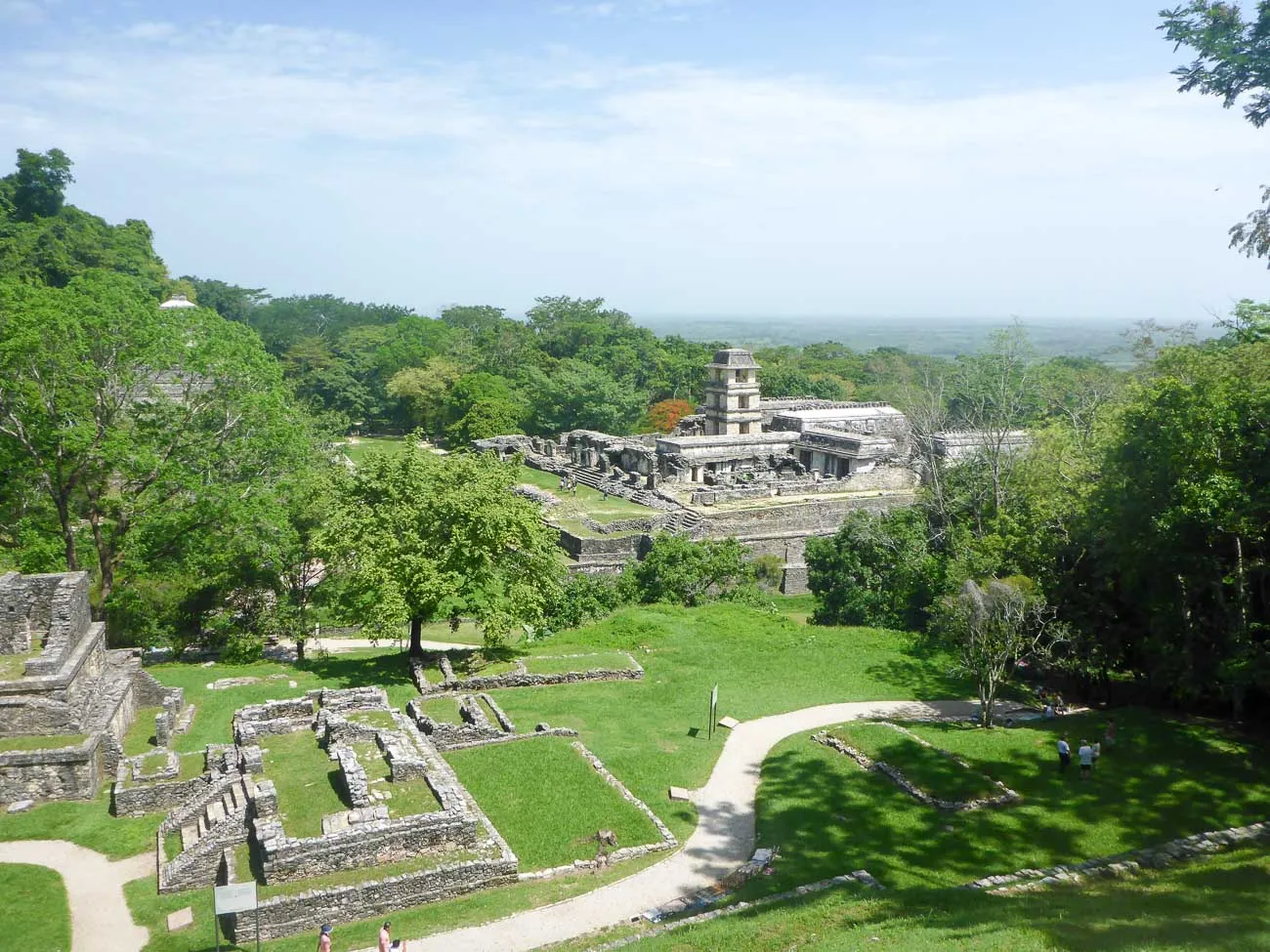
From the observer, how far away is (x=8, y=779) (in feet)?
50.2

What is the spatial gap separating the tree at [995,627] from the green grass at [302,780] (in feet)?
44.0

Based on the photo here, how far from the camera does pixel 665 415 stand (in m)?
63.4

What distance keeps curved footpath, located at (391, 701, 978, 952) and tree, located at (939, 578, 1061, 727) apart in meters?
3.19

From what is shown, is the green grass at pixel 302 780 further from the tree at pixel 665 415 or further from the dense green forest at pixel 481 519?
the tree at pixel 665 415

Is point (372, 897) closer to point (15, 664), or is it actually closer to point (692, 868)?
point (692, 868)

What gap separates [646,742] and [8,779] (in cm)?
1148

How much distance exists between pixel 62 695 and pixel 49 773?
147cm

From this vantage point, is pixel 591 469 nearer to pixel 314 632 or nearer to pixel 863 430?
pixel 863 430

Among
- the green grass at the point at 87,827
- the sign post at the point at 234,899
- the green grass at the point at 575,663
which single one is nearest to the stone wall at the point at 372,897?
the sign post at the point at 234,899

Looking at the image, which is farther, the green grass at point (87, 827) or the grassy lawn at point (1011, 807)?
the green grass at point (87, 827)

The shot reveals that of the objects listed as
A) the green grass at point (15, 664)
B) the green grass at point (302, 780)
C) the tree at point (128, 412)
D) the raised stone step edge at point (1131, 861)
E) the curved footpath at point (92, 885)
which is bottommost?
the curved footpath at point (92, 885)

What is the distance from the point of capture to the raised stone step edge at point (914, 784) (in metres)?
15.4

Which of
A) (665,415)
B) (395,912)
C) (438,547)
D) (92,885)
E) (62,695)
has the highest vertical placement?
(665,415)

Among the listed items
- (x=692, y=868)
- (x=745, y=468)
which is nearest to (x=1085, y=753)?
(x=692, y=868)
